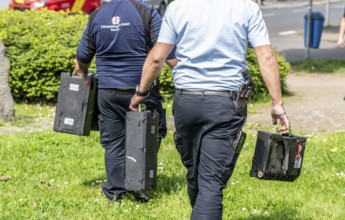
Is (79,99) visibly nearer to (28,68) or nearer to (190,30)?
→ (190,30)

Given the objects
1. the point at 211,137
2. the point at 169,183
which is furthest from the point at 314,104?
the point at 211,137

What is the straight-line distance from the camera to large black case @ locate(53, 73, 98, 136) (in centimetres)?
622

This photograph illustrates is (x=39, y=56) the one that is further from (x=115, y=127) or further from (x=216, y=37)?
(x=216, y=37)

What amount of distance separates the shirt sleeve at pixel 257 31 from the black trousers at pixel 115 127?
149 cm

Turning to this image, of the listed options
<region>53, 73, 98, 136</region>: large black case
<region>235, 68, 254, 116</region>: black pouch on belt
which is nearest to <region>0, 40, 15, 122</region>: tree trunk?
<region>53, 73, 98, 136</region>: large black case

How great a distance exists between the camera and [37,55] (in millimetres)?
10539

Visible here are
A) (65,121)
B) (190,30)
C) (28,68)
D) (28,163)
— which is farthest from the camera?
(28,68)

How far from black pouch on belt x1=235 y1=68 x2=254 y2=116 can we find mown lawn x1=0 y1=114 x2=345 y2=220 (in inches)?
55.9

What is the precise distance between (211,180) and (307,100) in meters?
Answer: 7.00

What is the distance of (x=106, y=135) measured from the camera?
20.2ft

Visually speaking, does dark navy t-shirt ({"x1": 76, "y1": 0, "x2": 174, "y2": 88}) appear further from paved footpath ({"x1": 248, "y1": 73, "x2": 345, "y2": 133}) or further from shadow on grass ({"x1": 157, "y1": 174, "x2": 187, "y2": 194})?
paved footpath ({"x1": 248, "y1": 73, "x2": 345, "y2": 133})

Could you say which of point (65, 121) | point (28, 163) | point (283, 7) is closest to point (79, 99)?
point (65, 121)

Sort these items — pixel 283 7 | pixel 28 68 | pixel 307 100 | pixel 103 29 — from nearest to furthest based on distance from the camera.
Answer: pixel 103 29 < pixel 28 68 < pixel 307 100 < pixel 283 7

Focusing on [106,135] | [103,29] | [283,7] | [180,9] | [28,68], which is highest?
[180,9]
